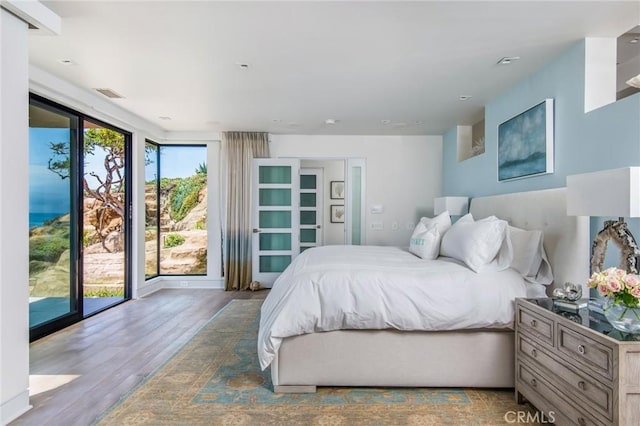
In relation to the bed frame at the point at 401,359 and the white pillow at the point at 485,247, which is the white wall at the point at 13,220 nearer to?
the bed frame at the point at 401,359

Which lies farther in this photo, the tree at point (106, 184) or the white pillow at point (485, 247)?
the tree at point (106, 184)

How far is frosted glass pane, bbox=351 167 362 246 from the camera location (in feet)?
18.5

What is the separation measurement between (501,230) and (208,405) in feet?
7.89

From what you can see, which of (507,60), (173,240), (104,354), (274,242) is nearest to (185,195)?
(173,240)

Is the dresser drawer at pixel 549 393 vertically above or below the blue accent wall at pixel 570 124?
below

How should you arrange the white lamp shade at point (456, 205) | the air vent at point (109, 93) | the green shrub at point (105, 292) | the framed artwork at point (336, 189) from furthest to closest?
1. the framed artwork at point (336, 189)
2. the green shrub at point (105, 292)
3. the white lamp shade at point (456, 205)
4. the air vent at point (109, 93)

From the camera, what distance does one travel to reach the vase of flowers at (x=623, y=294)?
60.2 inches

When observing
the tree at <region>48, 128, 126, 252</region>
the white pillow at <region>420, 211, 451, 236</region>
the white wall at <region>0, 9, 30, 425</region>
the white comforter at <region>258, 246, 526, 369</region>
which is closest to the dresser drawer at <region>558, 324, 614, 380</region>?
the white comforter at <region>258, 246, 526, 369</region>

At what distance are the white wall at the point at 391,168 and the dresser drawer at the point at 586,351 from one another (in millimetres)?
3883

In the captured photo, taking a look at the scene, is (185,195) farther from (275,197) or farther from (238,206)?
(275,197)

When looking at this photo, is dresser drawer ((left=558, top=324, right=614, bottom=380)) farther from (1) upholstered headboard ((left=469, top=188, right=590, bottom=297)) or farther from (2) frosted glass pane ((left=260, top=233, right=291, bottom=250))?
(2) frosted glass pane ((left=260, top=233, right=291, bottom=250))

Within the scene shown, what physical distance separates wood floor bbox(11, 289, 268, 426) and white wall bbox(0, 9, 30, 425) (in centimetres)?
22

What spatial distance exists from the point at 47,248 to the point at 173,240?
7.29ft

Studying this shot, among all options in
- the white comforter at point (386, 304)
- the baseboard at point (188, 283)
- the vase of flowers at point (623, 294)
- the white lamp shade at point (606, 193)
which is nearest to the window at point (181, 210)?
the baseboard at point (188, 283)
